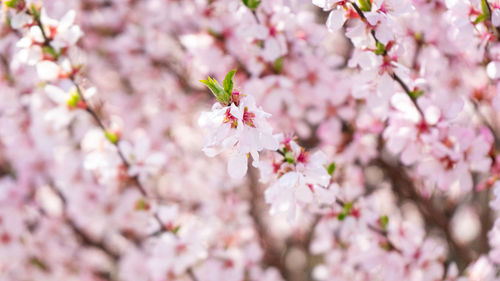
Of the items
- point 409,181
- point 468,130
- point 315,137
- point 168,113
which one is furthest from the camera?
point 168,113

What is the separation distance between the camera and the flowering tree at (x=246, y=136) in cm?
→ 159

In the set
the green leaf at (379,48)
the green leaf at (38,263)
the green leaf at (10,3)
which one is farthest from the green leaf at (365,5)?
the green leaf at (38,263)

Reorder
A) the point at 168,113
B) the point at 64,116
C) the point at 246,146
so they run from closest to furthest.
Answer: the point at 246,146 < the point at 64,116 < the point at 168,113

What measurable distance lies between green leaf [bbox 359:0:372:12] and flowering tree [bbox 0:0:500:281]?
0.4 inches

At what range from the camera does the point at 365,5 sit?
1448 mm

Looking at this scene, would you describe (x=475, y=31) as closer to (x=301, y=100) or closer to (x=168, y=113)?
(x=301, y=100)

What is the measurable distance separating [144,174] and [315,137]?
1.23 metres

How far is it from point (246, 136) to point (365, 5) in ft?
1.77

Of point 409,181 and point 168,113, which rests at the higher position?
point 168,113

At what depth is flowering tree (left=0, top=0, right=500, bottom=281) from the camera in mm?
1588

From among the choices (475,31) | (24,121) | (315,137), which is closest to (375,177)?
(315,137)

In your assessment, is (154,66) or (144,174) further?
(154,66)

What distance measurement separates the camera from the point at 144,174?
2.04 metres

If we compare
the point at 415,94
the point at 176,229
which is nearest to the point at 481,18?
the point at 415,94
